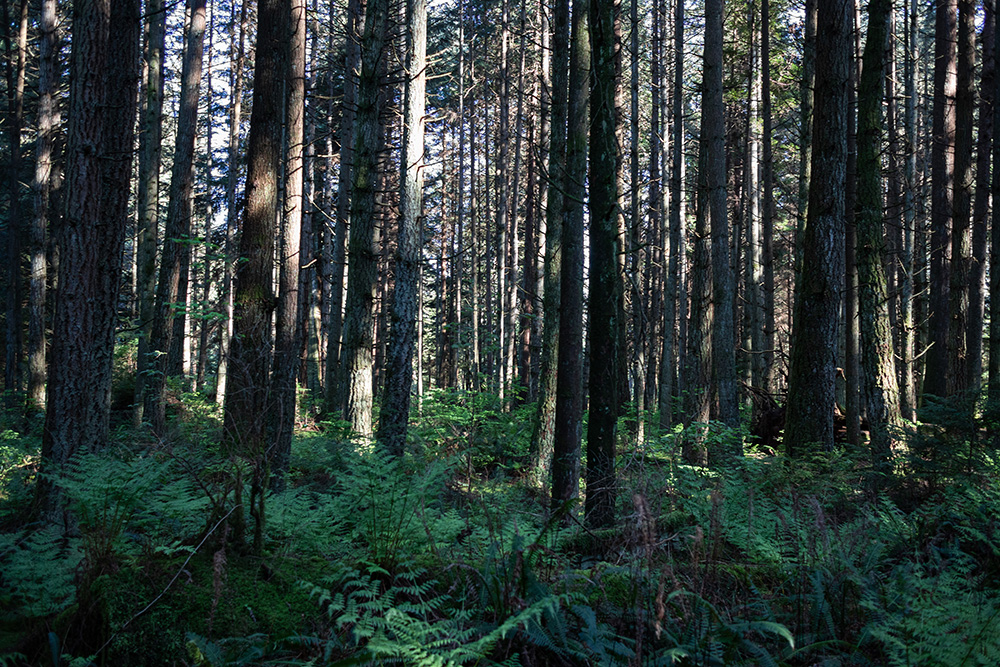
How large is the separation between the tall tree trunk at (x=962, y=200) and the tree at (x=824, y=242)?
16.6 ft

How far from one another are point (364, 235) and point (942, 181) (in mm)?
14278

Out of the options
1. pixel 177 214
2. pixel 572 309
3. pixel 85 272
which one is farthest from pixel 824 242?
pixel 177 214

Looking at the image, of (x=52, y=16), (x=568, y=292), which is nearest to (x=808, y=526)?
(x=568, y=292)

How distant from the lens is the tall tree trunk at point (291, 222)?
27.8 ft

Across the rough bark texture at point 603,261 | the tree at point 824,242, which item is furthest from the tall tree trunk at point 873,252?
the rough bark texture at point 603,261

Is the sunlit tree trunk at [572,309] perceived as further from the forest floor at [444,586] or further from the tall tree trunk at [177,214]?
the tall tree trunk at [177,214]

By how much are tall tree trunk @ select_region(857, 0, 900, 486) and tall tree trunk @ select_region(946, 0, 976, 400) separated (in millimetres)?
4237

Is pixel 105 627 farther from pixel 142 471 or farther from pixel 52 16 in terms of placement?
pixel 52 16

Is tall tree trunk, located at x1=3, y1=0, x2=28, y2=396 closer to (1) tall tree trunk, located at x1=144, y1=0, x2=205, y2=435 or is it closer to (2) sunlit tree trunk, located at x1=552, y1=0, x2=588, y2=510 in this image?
(1) tall tree trunk, located at x1=144, y1=0, x2=205, y2=435

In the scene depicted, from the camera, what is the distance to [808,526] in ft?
12.1

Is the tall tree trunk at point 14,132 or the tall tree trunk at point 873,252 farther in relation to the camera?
the tall tree trunk at point 14,132

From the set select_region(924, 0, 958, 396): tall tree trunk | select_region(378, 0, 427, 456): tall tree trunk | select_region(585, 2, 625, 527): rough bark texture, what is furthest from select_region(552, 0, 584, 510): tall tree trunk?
select_region(924, 0, 958, 396): tall tree trunk

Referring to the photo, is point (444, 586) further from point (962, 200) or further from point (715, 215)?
point (962, 200)

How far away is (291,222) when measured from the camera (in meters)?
8.84
